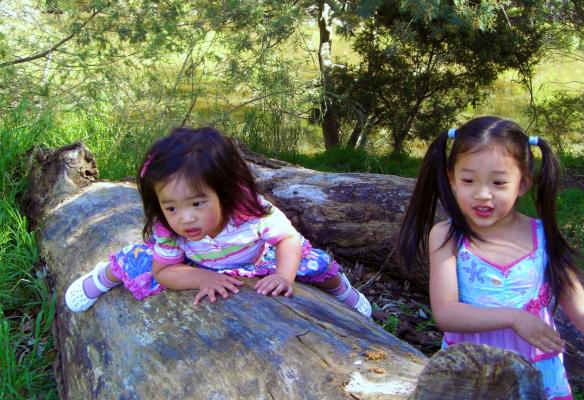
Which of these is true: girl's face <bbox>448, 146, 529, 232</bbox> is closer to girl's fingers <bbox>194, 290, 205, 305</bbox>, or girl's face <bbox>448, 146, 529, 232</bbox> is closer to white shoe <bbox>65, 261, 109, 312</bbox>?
girl's fingers <bbox>194, 290, 205, 305</bbox>

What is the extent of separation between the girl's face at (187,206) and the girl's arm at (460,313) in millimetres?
872

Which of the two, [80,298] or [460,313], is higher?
[460,313]

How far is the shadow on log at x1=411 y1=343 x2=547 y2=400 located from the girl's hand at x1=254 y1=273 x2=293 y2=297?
3.85 ft

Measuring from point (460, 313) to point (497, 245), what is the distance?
11.3 inches

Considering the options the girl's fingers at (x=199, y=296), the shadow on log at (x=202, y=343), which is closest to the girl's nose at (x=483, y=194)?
the shadow on log at (x=202, y=343)

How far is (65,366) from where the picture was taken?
9.31ft

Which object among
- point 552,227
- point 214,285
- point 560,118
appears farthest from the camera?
point 560,118

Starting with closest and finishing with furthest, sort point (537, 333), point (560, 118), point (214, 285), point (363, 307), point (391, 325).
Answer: point (537, 333), point (214, 285), point (363, 307), point (391, 325), point (560, 118)

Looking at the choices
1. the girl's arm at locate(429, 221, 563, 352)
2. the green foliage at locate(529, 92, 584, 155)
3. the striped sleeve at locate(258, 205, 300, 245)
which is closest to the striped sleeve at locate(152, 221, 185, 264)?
the striped sleeve at locate(258, 205, 300, 245)

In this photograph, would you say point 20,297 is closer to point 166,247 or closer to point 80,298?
point 80,298

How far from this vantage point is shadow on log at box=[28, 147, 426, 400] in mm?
2029

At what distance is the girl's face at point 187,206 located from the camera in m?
2.44

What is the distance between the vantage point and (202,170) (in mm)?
2465

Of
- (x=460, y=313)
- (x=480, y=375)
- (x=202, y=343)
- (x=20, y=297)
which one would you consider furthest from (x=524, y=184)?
(x=20, y=297)
